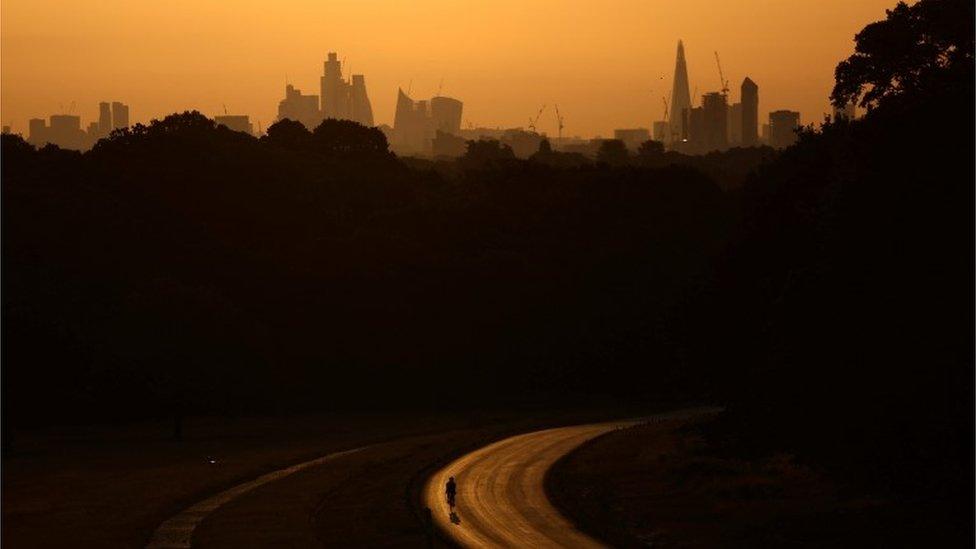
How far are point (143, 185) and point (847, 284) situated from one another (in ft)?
369

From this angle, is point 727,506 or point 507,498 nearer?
point 727,506

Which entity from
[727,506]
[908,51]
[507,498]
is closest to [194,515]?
[507,498]

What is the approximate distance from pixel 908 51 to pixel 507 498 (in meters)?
21.5

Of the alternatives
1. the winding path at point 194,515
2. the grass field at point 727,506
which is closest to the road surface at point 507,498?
the grass field at point 727,506

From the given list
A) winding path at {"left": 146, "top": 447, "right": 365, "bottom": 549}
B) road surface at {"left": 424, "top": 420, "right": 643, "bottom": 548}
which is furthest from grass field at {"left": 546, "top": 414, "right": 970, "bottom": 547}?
winding path at {"left": 146, "top": 447, "right": 365, "bottom": 549}

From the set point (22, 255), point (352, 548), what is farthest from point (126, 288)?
point (352, 548)

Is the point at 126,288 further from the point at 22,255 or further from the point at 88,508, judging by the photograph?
the point at 88,508

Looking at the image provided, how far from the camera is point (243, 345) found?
112m

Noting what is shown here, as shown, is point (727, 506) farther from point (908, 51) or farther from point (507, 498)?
point (908, 51)

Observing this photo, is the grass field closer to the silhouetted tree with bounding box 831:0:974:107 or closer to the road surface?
the road surface

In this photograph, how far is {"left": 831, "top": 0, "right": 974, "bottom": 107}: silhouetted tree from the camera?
52094mm

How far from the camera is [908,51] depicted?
179 feet

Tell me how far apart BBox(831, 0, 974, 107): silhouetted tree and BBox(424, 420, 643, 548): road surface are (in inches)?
718

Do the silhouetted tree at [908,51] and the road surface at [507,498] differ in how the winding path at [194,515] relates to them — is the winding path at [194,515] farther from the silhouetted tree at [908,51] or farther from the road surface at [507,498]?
the silhouetted tree at [908,51]
